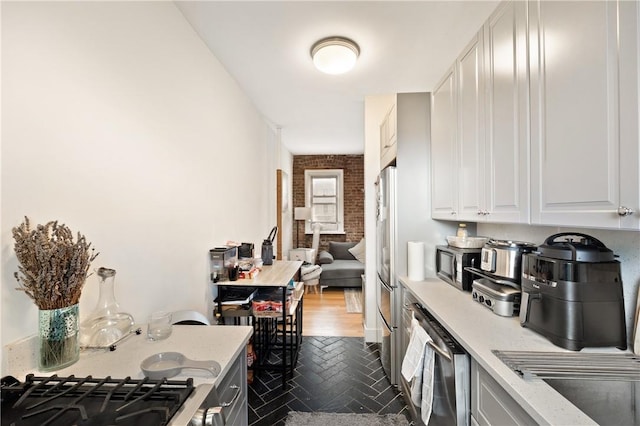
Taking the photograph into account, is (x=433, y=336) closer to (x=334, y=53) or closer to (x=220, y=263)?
(x=220, y=263)

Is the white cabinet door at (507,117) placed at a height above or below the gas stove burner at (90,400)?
above

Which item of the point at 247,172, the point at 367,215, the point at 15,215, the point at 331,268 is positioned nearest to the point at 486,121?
the point at 367,215

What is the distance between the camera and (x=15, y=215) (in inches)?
35.3

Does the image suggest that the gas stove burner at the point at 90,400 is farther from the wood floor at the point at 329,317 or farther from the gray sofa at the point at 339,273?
the gray sofa at the point at 339,273

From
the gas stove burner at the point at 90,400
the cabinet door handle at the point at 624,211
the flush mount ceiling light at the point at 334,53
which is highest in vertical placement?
the flush mount ceiling light at the point at 334,53

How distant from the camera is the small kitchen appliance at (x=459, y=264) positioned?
1.85m

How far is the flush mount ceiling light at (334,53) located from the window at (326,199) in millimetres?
4309

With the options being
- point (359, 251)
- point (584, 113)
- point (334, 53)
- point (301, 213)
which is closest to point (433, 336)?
point (584, 113)

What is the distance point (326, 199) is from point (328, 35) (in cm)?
467

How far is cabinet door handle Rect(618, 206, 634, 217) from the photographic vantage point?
0.85 metres

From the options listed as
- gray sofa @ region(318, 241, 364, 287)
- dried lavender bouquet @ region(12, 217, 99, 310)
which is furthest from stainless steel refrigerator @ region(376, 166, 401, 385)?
gray sofa @ region(318, 241, 364, 287)

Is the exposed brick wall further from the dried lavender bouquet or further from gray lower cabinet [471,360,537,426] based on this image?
the dried lavender bouquet

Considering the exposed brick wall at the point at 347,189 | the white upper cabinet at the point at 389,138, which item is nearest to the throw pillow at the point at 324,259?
the exposed brick wall at the point at 347,189

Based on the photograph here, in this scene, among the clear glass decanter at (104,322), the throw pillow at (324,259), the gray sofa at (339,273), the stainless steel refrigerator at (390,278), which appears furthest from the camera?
the throw pillow at (324,259)
